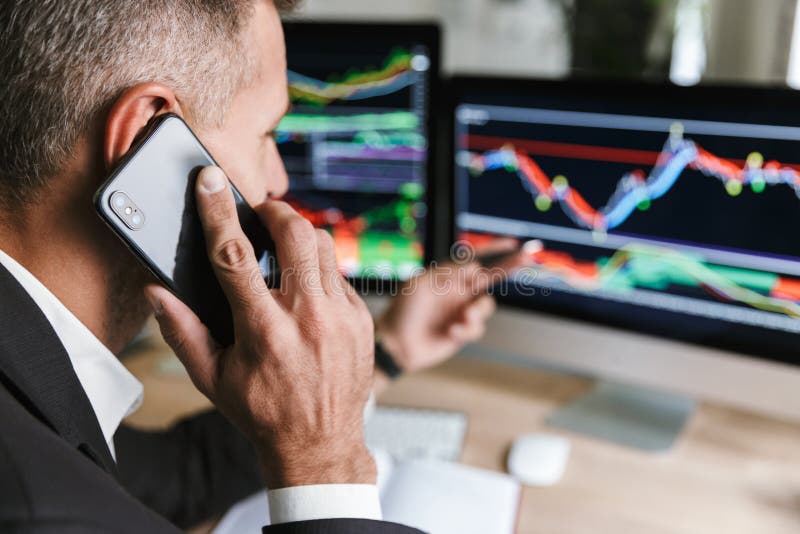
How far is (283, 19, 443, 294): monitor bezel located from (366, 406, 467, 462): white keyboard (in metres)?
0.25

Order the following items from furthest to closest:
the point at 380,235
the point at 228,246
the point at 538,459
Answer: the point at 380,235
the point at 538,459
the point at 228,246

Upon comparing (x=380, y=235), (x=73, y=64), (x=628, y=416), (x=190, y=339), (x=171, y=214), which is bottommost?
(x=628, y=416)

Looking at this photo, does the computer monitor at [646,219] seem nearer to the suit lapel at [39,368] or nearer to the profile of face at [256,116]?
the profile of face at [256,116]

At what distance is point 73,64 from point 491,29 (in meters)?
1.83

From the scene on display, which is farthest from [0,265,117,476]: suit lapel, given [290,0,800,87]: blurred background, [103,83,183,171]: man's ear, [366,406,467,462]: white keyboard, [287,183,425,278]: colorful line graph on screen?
[290,0,800,87]: blurred background

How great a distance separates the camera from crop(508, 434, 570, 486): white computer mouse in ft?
3.01

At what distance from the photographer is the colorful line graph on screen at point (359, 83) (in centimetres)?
110

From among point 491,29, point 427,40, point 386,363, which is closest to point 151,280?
point 386,363

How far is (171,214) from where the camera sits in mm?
619

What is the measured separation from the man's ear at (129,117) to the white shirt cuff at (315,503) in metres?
0.31

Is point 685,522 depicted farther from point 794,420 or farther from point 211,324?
point 211,324

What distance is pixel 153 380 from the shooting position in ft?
4.07

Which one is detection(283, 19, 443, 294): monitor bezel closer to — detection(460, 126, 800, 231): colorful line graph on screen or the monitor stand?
detection(460, 126, 800, 231): colorful line graph on screen

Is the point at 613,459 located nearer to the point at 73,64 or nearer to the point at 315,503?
the point at 315,503
